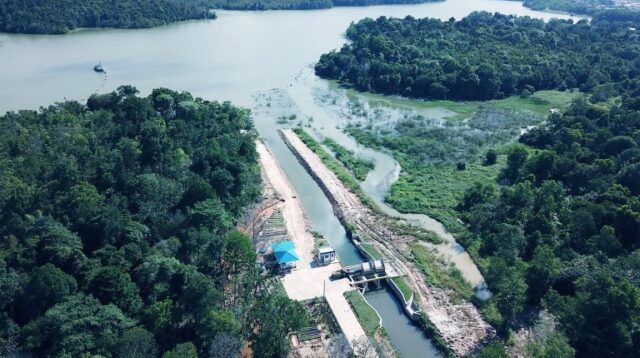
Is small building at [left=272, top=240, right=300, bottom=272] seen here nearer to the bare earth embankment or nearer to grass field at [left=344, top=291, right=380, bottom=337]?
grass field at [left=344, top=291, right=380, bottom=337]

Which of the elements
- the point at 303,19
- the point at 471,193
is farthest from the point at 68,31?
the point at 471,193

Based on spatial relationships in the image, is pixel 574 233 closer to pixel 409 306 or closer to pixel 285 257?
pixel 409 306

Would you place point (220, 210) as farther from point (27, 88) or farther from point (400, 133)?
point (27, 88)

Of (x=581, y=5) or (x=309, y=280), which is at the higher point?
(x=581, y=5)

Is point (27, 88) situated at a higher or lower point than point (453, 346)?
higher

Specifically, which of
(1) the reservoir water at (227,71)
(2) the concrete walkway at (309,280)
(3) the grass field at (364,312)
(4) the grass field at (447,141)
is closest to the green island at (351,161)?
(1) the reservoir water at (227,71)

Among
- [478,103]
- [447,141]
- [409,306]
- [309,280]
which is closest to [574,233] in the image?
[409,306]
